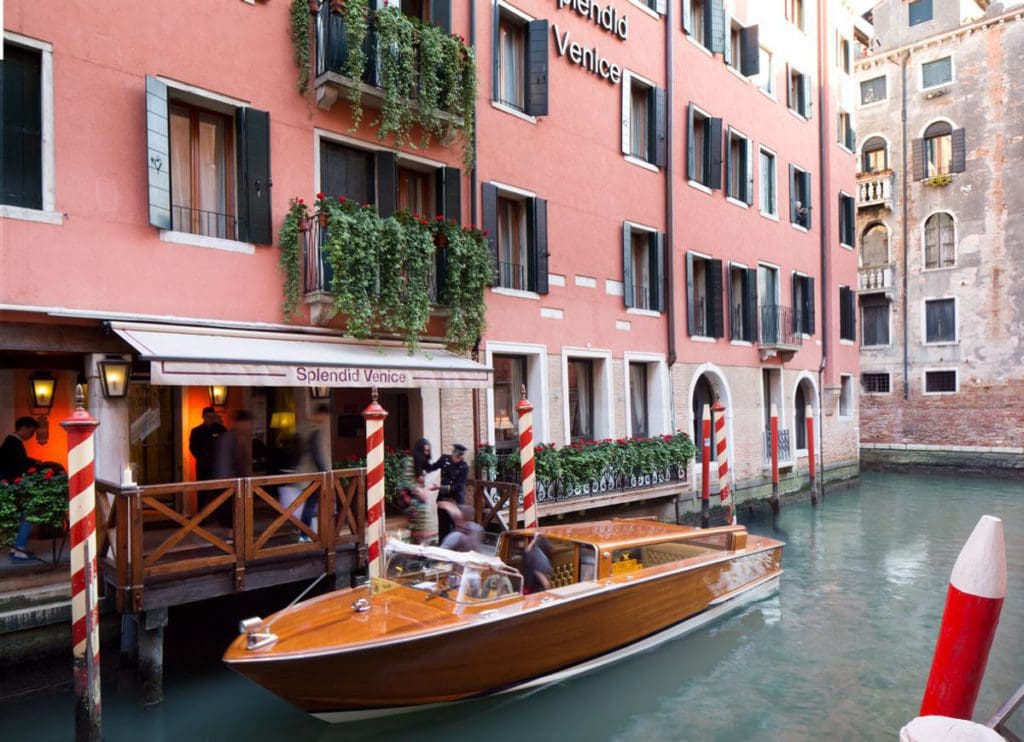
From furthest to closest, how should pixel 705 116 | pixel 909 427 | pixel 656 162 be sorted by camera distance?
pixel 909 427, pixel 705 116, pixel 656 162

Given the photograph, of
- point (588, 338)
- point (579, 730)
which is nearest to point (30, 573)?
point (579, 730)

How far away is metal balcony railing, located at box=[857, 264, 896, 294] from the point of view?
2497 cm

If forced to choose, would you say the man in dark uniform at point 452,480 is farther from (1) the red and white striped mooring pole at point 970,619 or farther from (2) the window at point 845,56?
(2) the window at point 845,56

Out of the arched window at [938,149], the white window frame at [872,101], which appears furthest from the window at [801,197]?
the white window frame at [872,101]

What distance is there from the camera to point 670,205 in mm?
13188

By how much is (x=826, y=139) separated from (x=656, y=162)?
308 inches

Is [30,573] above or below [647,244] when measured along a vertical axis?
A: below

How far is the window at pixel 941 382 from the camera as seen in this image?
23.7 metres

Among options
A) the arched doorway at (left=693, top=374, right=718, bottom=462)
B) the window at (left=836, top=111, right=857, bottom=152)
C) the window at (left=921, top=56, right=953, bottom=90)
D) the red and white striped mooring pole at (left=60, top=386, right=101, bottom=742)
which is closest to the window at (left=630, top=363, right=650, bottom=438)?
the arched doorway at (left=693, top=374, right=718, bottom=462)

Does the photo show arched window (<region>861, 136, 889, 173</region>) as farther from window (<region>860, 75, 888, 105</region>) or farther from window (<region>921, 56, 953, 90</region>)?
window (<region>921, 56, 953, 90</region>)

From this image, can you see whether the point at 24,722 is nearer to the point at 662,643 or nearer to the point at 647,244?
the point at 662,643

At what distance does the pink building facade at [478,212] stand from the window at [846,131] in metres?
2.04

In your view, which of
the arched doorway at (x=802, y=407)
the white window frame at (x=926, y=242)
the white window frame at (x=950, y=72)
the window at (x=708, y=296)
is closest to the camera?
the window at (x=708, y=296)

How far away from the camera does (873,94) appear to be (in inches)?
1016
